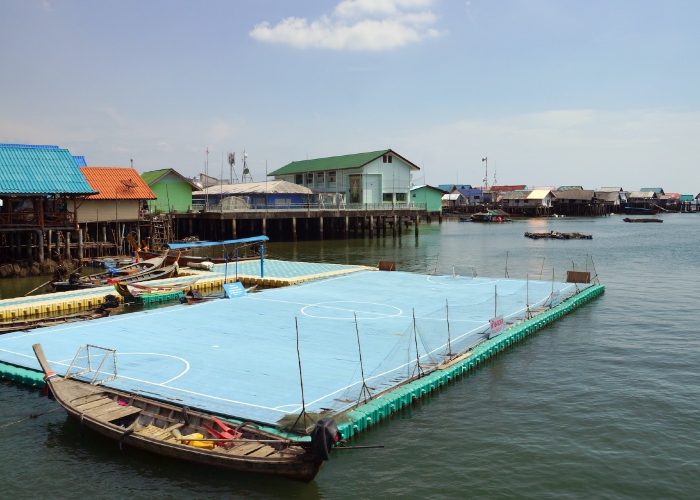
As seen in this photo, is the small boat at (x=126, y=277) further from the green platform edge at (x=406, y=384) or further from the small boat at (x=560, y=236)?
the small boat at (x=560, y=236)

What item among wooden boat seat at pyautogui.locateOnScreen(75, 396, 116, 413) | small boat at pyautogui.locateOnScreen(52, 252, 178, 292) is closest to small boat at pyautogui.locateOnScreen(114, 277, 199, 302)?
small boat at pyautogui.locateOnScreen(52, 252, 178, 292)

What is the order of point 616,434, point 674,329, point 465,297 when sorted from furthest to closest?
point 465,297 < point 674,329 < point 616,434

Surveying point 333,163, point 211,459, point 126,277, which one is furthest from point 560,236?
point 211,459

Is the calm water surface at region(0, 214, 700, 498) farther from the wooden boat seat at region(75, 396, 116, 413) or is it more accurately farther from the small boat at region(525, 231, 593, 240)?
the small boat at region(525, 231, 593, 240)

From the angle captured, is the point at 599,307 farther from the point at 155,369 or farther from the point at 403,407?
the point at 155,369

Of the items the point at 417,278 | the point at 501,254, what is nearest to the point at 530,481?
the point at 417,278

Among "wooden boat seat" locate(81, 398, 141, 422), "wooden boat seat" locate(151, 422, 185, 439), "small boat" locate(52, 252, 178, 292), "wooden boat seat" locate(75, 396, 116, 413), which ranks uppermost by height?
"small boat" locate(52, 252, 178, 292)

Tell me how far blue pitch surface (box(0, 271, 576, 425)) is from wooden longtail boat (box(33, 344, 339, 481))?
37.4 inches

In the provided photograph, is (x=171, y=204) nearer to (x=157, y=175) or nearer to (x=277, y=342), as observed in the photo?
(x=157, y=175)

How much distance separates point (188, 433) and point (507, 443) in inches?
320

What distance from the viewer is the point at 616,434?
17.0 meters

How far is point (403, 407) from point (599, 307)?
20.3 meters

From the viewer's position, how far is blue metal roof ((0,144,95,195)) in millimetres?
44294

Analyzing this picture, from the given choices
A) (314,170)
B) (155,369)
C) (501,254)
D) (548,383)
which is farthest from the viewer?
(314,170)
